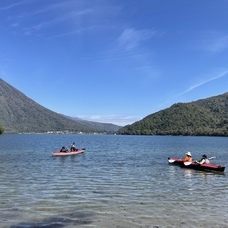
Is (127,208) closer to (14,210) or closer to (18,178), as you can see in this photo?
(14,210)

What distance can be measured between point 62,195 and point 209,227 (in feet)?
29.7

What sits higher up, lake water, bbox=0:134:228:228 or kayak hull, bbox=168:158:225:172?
kayak hull, bbox=168:158:225:172

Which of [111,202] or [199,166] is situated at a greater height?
[199,166]

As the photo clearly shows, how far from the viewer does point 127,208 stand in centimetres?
1694

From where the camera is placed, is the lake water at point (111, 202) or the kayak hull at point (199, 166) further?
the kayak hull at point (199, 166)

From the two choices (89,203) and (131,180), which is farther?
(131,180)

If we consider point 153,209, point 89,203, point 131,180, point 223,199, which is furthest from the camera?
point 131,180

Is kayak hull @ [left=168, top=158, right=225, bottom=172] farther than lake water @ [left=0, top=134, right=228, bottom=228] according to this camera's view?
Yes

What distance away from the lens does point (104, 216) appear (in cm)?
1538

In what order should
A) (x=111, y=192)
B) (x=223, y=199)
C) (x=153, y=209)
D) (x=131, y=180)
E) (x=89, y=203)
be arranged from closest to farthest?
(x=153, y=209) < (x=89, y=203) < (x=223, y=199) < (x=111, y=192) < (x=131, y=180)

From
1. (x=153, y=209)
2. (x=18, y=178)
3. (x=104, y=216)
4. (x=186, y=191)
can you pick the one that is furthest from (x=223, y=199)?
(x=18, y=178)

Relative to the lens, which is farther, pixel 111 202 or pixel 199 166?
pixel 199 166

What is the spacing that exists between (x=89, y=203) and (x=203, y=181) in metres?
12.9

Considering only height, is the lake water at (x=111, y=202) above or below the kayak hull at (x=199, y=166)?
below
